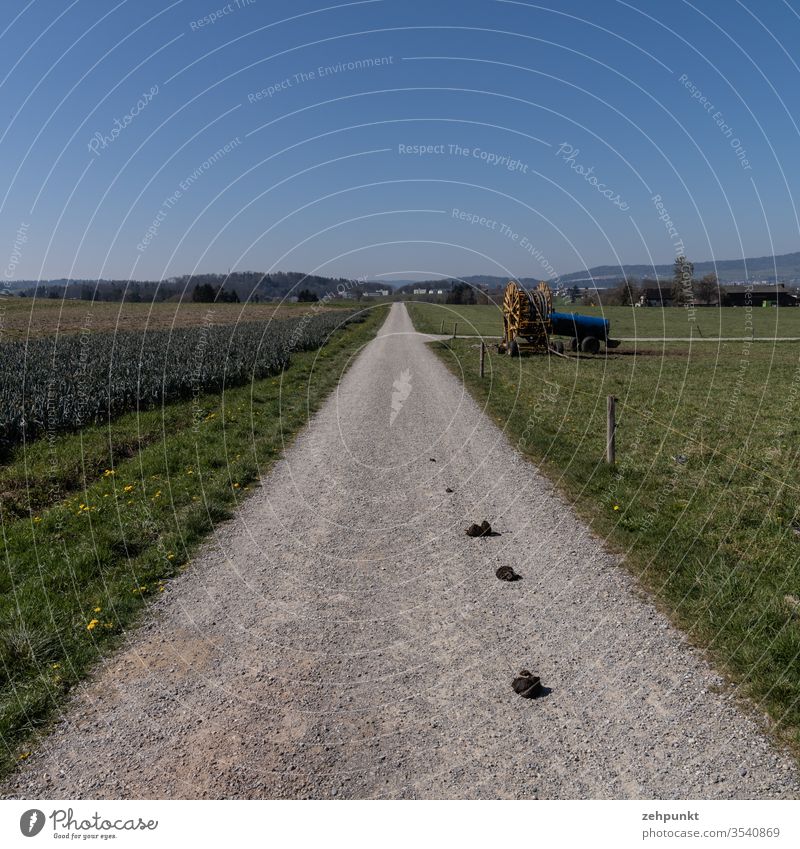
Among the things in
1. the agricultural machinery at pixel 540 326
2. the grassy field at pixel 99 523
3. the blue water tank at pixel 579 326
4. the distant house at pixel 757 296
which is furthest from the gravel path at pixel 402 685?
the distant house at pixel 757 296

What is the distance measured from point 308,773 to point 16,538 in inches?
253

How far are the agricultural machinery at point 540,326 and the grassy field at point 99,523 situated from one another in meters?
17.3

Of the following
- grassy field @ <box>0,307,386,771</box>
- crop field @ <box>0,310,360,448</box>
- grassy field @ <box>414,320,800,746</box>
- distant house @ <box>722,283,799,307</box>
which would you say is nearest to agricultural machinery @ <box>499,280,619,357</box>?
grassy field @ <box>414,320,800,746</box>

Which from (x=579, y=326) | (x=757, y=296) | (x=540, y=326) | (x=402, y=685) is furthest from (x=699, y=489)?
(x=757, y=296)

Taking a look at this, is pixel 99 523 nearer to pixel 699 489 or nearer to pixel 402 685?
pixel 402 685

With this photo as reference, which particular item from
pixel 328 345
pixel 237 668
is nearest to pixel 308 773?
pixel 237 668

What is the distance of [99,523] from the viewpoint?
30.5ft

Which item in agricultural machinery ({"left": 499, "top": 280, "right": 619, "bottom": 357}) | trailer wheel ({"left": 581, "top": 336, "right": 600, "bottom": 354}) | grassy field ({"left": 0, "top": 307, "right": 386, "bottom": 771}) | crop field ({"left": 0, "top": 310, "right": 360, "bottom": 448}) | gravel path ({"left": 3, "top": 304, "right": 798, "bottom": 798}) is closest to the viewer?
gravel path ({"left": 3, "top": 304, "right": 798, "bottom": 798})

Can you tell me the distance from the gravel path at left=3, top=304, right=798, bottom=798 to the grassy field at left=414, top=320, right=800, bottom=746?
426 mm

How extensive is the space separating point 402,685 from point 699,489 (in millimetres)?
7521

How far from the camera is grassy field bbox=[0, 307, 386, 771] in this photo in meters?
5.71

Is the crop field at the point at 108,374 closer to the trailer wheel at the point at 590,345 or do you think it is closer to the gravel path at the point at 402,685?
the gravel path at the point at 402,685

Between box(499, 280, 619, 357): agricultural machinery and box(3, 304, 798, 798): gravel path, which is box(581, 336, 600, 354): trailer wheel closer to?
box(499, 280, 619, 357): agricultural machinery

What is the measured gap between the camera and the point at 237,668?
223 inches
